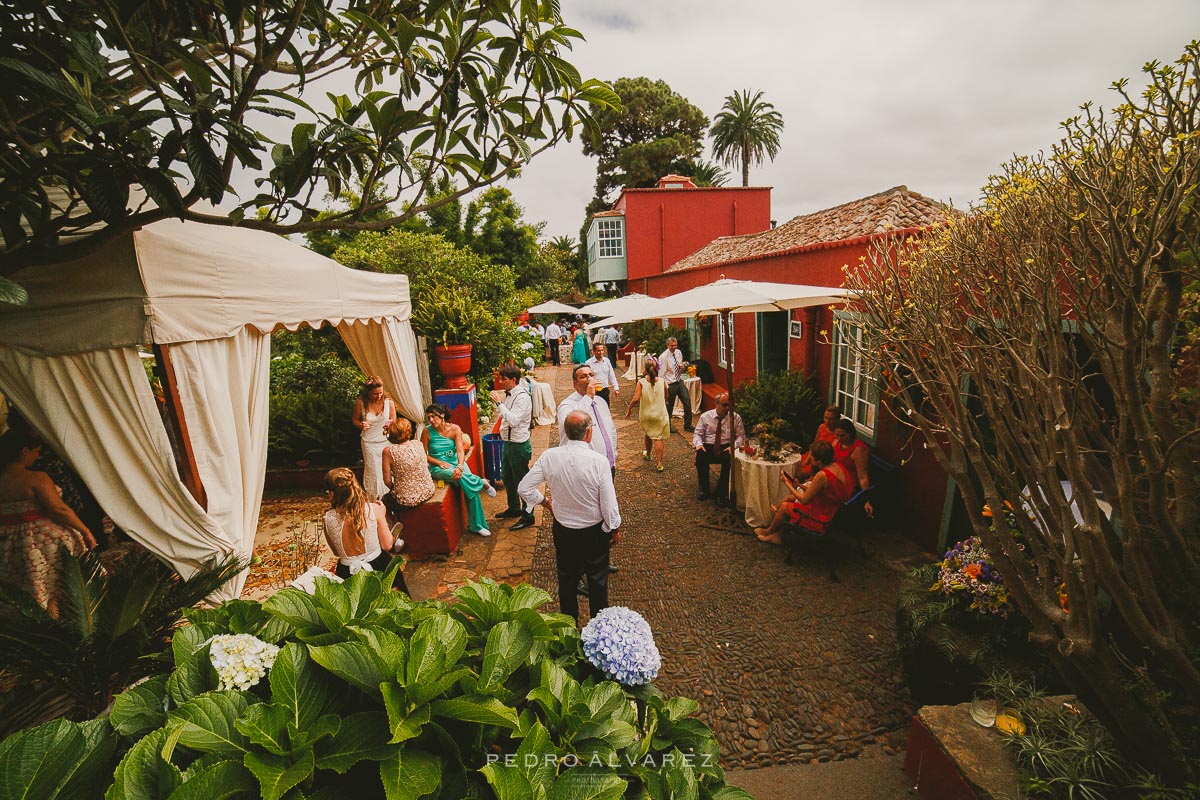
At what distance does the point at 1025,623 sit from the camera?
3.28m

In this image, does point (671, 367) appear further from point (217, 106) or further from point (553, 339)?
point (553, 339)

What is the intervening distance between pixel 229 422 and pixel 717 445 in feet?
17.4

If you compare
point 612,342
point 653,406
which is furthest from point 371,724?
point 612,342

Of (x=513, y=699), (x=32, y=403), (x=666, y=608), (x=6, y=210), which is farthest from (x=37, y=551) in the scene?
(x=666, y=608)

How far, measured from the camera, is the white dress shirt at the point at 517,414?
6129 mm

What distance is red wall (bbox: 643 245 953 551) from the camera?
530cm

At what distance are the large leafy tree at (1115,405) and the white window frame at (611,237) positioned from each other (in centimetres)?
2289

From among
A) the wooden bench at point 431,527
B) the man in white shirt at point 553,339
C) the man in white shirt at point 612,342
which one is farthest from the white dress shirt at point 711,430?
the man in white shirt at point 553,339

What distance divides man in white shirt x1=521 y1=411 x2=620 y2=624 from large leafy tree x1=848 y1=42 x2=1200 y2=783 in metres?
2.11

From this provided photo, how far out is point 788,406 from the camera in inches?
288

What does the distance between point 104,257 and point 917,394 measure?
6.57m

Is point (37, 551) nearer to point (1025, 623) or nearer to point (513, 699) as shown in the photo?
point (513, 699)

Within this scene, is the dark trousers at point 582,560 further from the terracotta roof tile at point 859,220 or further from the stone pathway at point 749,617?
the terracotta roof tile at point 859,220

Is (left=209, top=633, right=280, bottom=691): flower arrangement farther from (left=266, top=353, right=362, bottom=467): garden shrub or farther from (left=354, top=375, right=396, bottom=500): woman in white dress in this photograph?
(left=266, top=353, right=362, bottom=467): garden shrub
